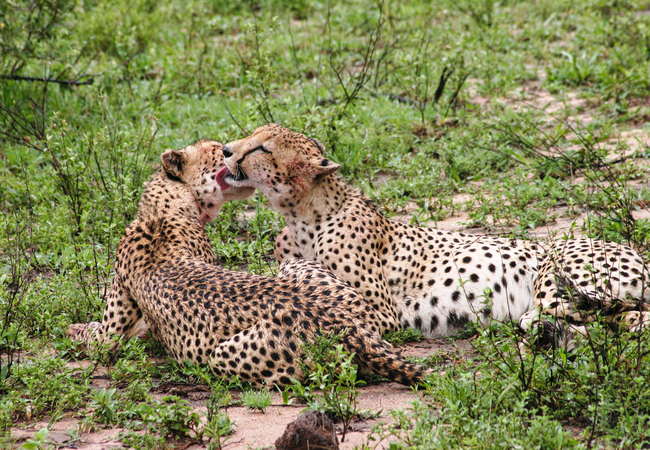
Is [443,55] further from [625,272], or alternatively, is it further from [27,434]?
[27,434]

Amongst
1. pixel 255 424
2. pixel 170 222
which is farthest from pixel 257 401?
pixel 170 222

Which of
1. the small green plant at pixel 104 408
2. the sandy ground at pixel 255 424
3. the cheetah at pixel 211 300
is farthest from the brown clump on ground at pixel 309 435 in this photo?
the small green plant at pixel 104 408

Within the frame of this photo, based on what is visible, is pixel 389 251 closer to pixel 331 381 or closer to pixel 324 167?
pixel 324 167

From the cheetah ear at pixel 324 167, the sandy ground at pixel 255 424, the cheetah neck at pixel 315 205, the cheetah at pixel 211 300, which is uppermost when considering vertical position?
the cheetah ear at pixel 324 167

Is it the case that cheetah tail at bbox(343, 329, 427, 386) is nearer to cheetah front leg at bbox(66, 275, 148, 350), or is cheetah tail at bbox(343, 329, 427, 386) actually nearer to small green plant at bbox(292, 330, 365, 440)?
small green plant at bbox(292, 330, 365, 440)

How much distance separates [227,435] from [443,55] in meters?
7.02

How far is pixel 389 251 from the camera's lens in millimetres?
5105

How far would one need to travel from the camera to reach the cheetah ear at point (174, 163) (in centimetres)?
510

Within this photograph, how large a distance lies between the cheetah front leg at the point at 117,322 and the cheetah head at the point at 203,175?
2.68 feet

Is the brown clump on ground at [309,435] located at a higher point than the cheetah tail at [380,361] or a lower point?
lower

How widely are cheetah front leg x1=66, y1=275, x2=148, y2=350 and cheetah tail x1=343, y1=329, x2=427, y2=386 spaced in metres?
1.49

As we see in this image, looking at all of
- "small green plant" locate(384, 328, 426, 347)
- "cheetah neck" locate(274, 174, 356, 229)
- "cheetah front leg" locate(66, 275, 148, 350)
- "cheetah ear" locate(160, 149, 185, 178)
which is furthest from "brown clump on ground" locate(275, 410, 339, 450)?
"cheetah ear" locate(160, 149, 185, 178)

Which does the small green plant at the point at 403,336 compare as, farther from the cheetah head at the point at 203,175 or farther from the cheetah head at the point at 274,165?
the cheetah head at the point at 203,175

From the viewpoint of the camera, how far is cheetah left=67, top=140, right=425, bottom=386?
12.6 feet
